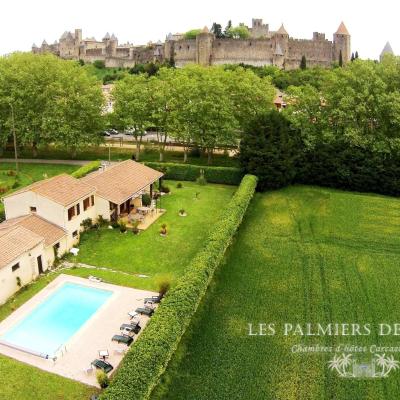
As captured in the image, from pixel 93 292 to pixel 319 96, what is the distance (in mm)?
31827

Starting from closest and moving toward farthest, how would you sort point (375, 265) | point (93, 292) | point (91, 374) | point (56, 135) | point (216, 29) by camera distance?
point (91, 374)
point (93, 292)
point (375, 265)
point (56, 135)
point (216, 29)

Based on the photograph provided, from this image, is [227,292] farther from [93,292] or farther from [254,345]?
[93,292]

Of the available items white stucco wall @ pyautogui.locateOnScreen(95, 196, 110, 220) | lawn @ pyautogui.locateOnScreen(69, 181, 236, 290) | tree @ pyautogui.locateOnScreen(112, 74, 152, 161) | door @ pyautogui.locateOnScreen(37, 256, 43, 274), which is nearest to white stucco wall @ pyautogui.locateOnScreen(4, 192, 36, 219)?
lawn @ pyautogui.locateOnScreen(69, 181, 236, 290)

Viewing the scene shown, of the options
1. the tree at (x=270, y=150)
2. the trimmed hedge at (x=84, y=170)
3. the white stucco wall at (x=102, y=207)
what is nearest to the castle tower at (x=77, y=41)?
the trimmed hedge at (x=84, y=170)

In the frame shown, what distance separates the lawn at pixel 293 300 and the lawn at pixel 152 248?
3.06 meters

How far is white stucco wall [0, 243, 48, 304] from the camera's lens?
949 inches

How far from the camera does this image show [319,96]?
46.3 m

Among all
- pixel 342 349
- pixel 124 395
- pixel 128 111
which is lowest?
pixel 342 349

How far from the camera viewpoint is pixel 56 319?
2305cm

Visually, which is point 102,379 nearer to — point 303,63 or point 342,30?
point 303,63

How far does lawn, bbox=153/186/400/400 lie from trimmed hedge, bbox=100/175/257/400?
54.8 inches

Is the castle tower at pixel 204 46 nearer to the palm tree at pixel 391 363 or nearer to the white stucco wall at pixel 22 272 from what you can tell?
the white stucco wall at pixel 22 272

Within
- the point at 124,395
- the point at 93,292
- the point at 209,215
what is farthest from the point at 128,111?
the point at 124,395

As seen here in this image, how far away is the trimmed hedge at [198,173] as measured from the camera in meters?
46.8
